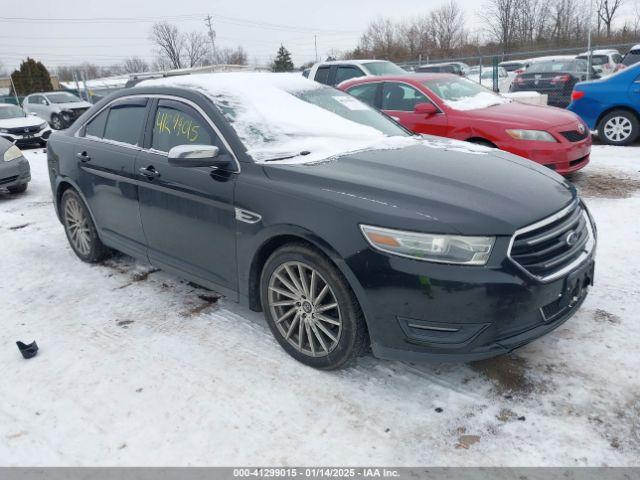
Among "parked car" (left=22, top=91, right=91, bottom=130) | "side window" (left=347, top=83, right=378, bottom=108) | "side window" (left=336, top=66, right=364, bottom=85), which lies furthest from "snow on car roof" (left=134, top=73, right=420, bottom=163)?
"parked car" (left=22, top=91, right=91, bottom=130)

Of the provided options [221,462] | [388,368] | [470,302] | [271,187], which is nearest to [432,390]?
[388,368]

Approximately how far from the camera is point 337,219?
2.58 meters

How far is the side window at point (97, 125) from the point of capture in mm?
4332

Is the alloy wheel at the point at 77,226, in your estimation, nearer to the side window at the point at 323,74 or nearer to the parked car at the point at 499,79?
the side window at the point at 323,74

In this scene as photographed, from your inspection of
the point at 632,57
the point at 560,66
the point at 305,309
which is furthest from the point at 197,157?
the point at 560,66

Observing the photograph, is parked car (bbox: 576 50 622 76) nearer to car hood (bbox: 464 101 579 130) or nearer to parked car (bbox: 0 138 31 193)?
car hood (bbox: 464 101 579 130)

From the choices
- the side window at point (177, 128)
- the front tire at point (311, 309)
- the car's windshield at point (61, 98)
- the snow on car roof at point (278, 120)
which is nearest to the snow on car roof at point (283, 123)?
the snow on car roof at point (278, 120)

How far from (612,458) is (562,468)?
0.24 meters

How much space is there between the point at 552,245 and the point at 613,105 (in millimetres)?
7463

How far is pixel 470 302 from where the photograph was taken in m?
2.36

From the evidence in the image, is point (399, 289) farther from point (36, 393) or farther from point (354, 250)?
point (36, 393)

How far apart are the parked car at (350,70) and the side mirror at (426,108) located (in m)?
3.07

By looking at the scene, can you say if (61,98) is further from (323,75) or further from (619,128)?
(619,128)

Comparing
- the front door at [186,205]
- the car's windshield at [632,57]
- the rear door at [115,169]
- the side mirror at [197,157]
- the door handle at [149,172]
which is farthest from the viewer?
the car's windshield at [632,57]
